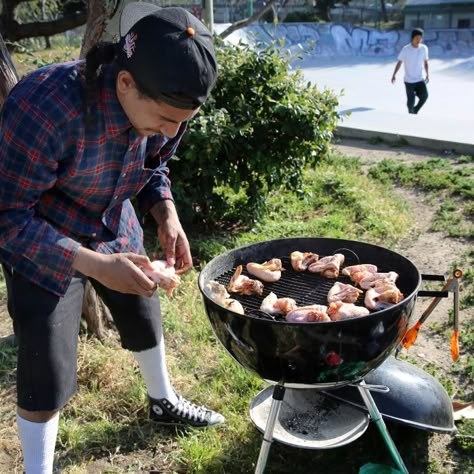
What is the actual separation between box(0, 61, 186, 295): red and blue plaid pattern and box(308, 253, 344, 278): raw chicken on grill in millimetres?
857

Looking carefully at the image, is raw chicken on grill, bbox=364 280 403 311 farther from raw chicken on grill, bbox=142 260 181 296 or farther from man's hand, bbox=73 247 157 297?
man's hand, bbox=73 247 157 297

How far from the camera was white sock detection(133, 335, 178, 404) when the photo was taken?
269 centimetres

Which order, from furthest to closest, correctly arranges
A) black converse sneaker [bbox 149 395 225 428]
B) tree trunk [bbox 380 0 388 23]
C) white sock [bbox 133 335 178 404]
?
1. tree trunk [bbox 380 0 388 23]
2. black converse sneaker [bbox 149 395 225 428]
3. white sock [bbox 133 335 178 404]

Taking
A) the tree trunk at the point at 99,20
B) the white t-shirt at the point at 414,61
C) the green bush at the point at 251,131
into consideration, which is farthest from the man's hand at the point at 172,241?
the white t-shirt at the point at 414,61

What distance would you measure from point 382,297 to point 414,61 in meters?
9.22

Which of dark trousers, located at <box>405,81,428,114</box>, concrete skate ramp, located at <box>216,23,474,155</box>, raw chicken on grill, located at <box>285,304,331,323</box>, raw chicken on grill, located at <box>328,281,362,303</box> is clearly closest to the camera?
raw chicken on grill, located at <box>285,304,331,323</box>

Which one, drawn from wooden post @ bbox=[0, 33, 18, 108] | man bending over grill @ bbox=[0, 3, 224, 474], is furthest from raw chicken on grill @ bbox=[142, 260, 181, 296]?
wooden post @ bbox=[0, 33, 18, 108]

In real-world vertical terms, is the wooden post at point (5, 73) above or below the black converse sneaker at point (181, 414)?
above

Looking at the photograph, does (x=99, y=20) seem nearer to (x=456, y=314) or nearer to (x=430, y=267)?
(x=456, y=314)

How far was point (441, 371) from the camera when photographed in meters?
3.37

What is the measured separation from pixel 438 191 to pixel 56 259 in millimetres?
5132

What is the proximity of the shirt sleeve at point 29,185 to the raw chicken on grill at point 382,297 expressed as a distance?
1.09m

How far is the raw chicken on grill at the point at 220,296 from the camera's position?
7.35 ft

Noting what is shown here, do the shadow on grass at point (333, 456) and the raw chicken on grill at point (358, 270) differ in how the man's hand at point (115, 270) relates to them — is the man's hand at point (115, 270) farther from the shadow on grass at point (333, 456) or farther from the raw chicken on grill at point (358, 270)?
the shadow on grass at point (333, 456)
